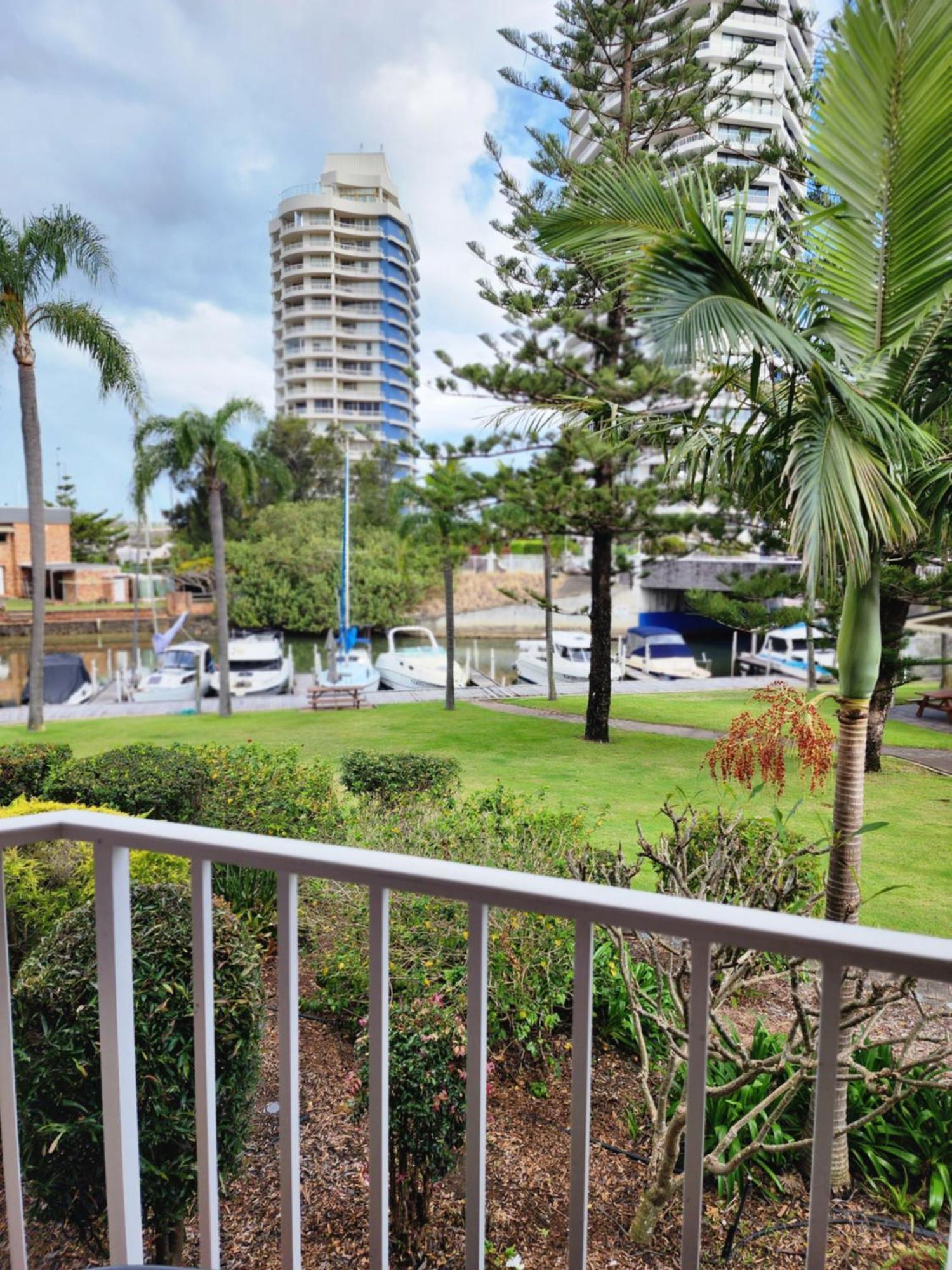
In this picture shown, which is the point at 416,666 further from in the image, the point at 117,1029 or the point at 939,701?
the point at 117,1029

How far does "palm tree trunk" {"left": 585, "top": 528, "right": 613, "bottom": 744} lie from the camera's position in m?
4.71

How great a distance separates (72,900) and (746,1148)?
1.47 m

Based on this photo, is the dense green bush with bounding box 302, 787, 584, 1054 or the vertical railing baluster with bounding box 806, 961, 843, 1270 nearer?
the vertical railing baluster with bounding box 806, 961, 843, 1270

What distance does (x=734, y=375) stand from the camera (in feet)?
5.54

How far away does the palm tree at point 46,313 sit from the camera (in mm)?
3822

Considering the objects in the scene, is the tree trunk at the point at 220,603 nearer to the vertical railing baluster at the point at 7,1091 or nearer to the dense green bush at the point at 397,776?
the dense green bush at the point at 397,776

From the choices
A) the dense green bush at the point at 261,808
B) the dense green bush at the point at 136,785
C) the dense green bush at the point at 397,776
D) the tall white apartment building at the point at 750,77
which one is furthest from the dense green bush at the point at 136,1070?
the tall white apartment building at the point at 750,77

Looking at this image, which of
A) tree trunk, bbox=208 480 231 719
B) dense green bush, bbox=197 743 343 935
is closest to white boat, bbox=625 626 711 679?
dense green bush, bbox=197 743 343 935

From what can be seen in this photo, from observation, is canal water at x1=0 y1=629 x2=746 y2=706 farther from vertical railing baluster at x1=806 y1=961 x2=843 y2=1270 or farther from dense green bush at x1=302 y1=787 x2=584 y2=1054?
vertical railing baluster at x1=806 y1=961 x2=843 y2=1270

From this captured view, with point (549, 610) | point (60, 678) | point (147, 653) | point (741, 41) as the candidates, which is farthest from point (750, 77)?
point (147, 653)

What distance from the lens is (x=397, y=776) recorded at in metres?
3.36

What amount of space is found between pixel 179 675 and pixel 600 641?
121 inches

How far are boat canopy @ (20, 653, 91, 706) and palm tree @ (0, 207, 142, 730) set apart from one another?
788mm

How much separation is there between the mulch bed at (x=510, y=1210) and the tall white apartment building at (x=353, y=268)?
4074 millimetres
